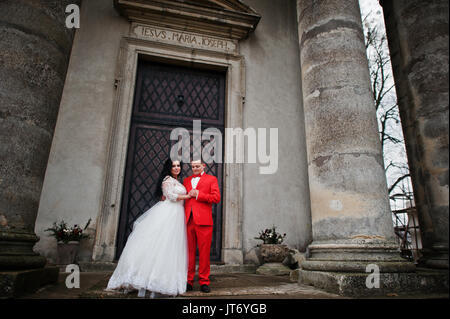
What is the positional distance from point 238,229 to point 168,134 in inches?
113

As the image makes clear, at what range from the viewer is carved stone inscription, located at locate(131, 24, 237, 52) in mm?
7230

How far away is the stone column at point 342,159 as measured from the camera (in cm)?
337

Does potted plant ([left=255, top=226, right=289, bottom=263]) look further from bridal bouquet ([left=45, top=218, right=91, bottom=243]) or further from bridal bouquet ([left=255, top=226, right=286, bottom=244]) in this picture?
bridal bouquet ([left=45, top=218, right=91, bottom=243])

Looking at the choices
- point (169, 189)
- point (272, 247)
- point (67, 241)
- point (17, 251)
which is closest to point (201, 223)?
point (169, 189)

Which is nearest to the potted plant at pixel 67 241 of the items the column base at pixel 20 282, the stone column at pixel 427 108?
the column base at pixel 20 282

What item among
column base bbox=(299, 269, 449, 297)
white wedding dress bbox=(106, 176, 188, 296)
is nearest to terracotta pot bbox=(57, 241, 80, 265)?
white wedding dress bbox=(106, 176, 188, 296)

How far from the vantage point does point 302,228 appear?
7.02m

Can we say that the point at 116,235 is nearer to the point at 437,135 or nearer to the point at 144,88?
the point at 144,88

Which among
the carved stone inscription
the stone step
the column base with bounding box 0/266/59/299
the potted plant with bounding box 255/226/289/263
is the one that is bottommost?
the stone step

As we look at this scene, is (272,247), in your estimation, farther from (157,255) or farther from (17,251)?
(17,251)

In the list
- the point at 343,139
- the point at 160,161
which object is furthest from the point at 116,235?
the point at 343,139

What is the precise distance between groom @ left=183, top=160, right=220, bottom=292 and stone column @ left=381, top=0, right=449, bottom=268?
2835 mm

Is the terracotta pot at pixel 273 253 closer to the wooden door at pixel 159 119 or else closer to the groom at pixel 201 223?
the wooden door at pixel 159 119

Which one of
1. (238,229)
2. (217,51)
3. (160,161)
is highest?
(217,51)
